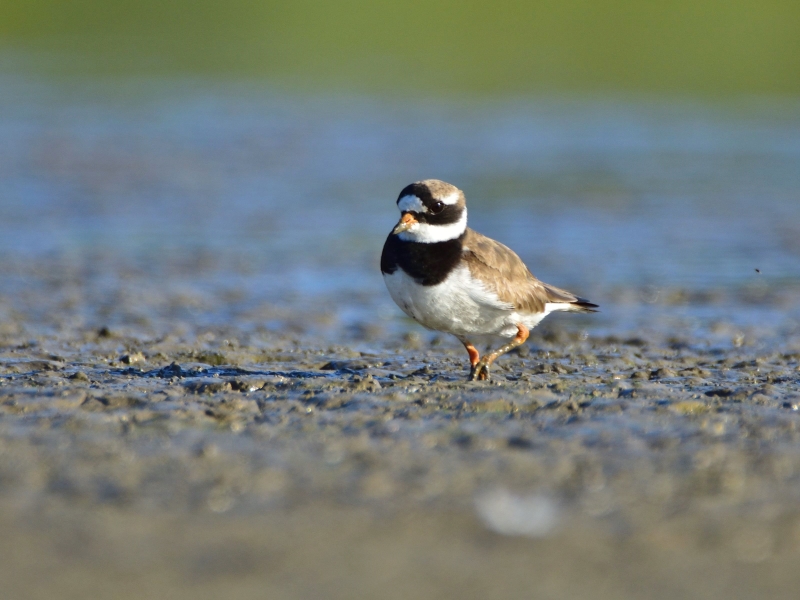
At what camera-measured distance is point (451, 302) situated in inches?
249

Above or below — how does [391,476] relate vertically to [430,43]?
below

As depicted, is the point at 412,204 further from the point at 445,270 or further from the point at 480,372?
the point at 480,372

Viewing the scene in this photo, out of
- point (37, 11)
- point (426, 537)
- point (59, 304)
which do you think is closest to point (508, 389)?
point (426, 537)

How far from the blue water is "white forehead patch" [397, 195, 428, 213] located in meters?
3.03

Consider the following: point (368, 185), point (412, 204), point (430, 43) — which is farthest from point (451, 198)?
point (430, 43)

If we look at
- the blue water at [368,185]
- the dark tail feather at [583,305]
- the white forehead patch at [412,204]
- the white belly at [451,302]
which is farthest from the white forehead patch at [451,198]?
the blue water at [368,185]

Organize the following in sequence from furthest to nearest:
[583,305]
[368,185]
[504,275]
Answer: [368,185]
[583,305]
[504,275]

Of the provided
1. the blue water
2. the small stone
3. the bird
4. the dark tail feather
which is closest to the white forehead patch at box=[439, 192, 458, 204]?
the bird

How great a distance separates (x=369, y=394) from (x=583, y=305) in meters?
2.20

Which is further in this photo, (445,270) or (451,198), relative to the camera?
(451,198)

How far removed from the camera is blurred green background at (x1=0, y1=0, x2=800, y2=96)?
28.4 meters

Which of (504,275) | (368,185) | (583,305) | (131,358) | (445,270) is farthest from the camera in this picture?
(368,185)

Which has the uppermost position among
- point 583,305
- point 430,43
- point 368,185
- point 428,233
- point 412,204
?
point 430,43

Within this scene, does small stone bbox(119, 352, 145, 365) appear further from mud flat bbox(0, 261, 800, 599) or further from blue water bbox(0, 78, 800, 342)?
blue water bbox(0, 78, 800, 342)
